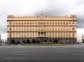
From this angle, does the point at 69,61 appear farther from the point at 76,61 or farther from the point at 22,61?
the point at 22,61

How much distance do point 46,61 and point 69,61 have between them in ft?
8.81

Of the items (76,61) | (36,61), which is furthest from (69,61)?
(36,61)

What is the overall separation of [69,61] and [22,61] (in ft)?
17.9

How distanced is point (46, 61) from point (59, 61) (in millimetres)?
1548

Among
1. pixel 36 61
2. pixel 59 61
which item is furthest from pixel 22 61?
pixel 59 61

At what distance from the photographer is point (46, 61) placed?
3862cm

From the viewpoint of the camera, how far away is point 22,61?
126ft

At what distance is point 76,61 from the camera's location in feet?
128

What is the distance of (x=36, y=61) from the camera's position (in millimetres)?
39000

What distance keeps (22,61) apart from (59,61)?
4.32m

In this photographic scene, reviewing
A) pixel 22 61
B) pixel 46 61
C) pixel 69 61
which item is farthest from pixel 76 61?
pixel 22 61

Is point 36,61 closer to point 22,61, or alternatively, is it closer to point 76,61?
point 22,61

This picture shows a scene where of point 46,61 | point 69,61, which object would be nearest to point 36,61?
point 46,61

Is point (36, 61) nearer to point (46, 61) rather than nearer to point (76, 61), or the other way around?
point (46, 61)
